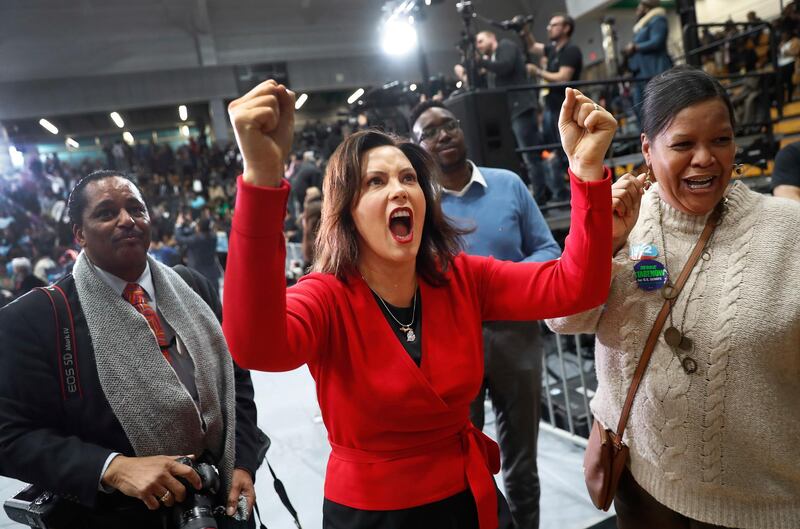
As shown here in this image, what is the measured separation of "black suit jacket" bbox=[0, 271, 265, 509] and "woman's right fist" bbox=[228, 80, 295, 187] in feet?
2.86

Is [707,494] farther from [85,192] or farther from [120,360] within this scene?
[85,192]

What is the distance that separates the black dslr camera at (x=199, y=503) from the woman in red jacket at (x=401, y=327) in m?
0.31

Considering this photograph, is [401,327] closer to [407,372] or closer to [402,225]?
[407,372]

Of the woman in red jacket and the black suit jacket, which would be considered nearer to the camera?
the woman in red jacket

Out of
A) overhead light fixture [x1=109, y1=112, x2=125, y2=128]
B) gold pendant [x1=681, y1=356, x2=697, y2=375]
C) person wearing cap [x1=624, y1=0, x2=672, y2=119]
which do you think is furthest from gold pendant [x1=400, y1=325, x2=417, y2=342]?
overhead light fixture [x1=109, y1=112, x2=125, y2=128]

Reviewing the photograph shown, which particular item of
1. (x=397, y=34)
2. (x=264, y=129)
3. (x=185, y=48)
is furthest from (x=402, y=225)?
(x=185, y=48)

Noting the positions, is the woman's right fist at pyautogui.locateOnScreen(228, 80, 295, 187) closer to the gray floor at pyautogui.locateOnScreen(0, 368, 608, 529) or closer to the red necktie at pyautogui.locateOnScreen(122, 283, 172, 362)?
the red necktie at pyautogui.locateOnScreen(122, 283, 172, 362)

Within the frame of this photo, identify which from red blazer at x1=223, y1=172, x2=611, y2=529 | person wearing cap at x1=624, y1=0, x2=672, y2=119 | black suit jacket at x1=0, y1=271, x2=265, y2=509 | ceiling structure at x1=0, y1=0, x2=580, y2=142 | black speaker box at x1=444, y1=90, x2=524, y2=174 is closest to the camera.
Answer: red blazer at x1=223, y1=172, x2=611, y2=529

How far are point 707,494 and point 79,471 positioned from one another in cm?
140

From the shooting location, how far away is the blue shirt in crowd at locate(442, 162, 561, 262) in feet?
6.42

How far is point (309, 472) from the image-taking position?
119 inches

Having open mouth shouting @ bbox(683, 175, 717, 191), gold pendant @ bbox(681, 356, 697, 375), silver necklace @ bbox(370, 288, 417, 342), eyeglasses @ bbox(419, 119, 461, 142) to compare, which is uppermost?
eyeglasses @ bbox(419, 119, 461, 142)

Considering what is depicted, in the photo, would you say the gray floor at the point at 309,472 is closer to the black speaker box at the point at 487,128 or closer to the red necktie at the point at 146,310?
the red necktie at the point at 146,310

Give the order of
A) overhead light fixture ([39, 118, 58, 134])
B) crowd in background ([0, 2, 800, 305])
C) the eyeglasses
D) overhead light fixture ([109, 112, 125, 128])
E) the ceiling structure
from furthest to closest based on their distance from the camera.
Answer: overhead light fixture ([109, 112, 125, 128]), overhead light fixture ([39, 118, 58, 134]), the ceiling structure, crowd in background ([0, 2, 800, 305]), the eyeglasses
